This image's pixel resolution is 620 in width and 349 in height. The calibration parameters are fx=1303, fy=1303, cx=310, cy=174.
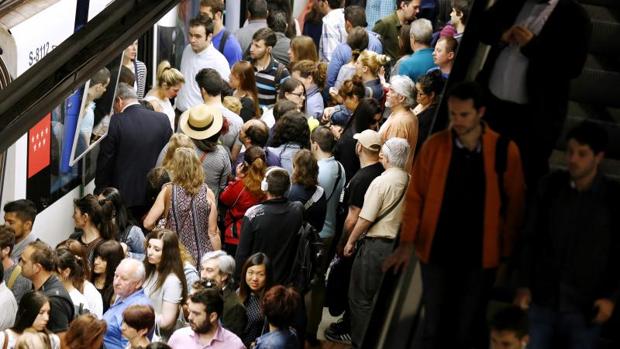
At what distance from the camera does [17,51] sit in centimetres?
A: 881

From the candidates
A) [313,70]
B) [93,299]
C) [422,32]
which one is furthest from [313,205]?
[422,32]

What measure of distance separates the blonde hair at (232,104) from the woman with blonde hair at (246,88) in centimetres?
15

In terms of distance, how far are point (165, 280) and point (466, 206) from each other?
3.58 m

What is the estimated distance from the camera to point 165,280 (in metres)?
8.32

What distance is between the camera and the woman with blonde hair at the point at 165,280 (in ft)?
27.1

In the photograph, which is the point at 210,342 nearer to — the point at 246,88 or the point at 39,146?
the point at 39,146

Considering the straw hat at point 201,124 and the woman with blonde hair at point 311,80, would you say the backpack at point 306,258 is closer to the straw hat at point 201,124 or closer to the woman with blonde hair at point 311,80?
the straw hat at point 201,124

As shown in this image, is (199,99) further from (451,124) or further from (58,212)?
(451,124)

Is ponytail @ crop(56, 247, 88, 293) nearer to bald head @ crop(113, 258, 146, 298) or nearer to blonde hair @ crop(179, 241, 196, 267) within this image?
bald head @ crop(113, 258, 146, 298)

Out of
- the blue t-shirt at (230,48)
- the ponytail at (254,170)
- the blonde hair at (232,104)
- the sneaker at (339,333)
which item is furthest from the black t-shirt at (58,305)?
the blue t-shirt at (230,48)

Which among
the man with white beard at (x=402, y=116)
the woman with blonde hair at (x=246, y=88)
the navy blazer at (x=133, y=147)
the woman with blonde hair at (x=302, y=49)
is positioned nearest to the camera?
the man with white beard at (x=402, y=116)

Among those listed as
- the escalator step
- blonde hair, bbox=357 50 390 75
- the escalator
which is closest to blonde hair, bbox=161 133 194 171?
blonde hair, bbox=357 50 390 75

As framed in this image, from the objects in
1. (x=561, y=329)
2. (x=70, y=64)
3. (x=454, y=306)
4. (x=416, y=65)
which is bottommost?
(x=416, y=65)

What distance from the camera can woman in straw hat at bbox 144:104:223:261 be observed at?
9.23m
